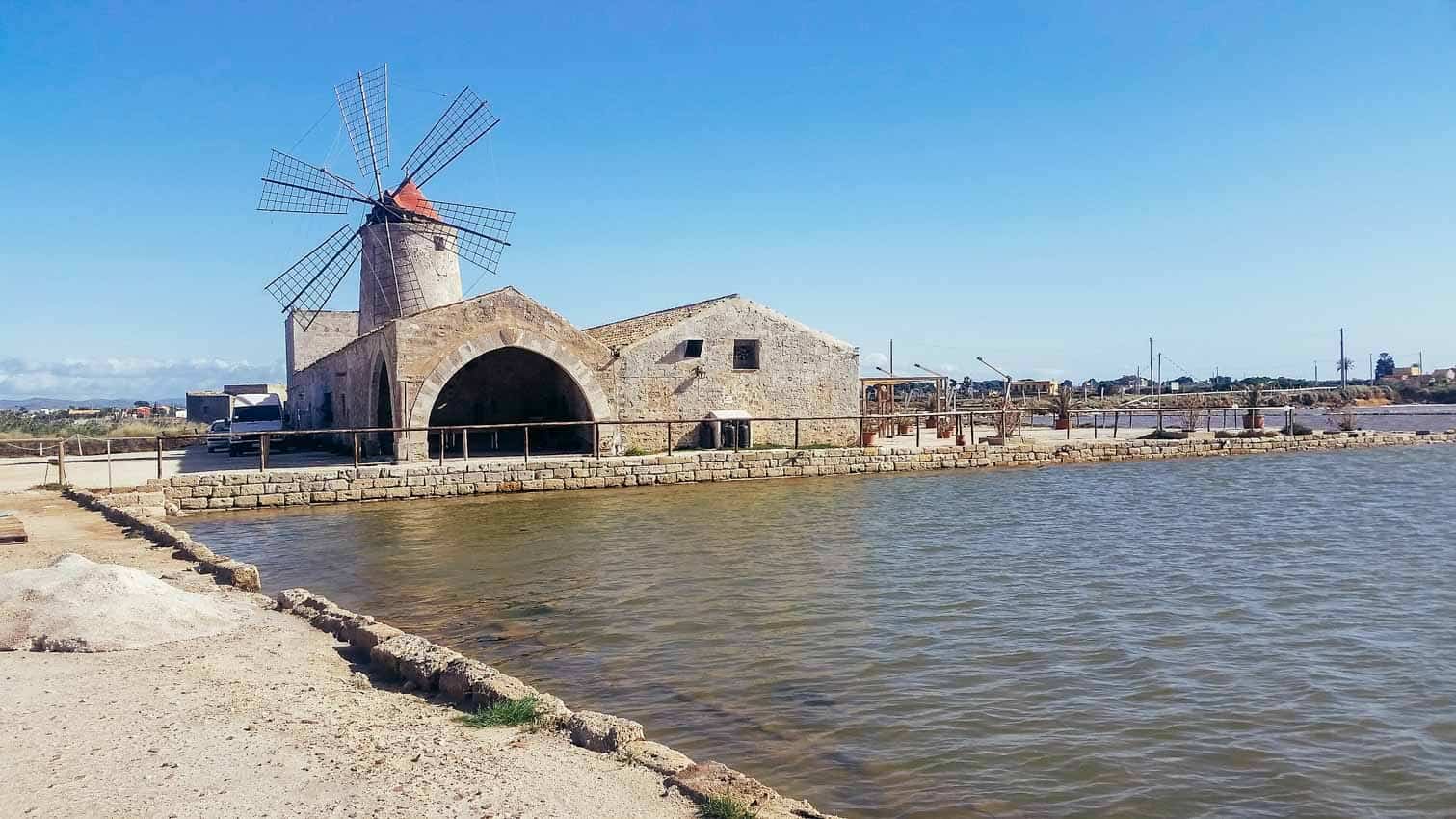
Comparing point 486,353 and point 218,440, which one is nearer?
point 486,353

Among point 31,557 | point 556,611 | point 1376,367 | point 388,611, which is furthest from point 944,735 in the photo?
point 1376,367

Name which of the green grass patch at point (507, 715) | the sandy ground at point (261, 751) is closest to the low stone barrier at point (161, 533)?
the sandy ground at point (261, 751)

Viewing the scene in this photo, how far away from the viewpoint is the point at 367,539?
12.3m

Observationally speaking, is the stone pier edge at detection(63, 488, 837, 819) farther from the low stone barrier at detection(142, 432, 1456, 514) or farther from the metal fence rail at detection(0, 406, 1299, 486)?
the metal fence rail at detection(0, 406, 1299, 486)

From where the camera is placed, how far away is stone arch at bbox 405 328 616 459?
59.9 ft

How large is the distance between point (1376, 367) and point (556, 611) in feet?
388

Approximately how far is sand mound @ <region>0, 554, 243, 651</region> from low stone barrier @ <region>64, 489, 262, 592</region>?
151 centimetres

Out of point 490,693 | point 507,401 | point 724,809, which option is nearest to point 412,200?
point 507,401

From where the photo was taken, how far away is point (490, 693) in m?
4.75

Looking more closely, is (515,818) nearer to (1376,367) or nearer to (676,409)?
(676,409)

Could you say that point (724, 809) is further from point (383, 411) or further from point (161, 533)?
point (383, 411)

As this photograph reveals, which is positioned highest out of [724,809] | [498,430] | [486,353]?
[486,353]

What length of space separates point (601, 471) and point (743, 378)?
4.65 meters

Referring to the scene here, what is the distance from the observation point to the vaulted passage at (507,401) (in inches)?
870
